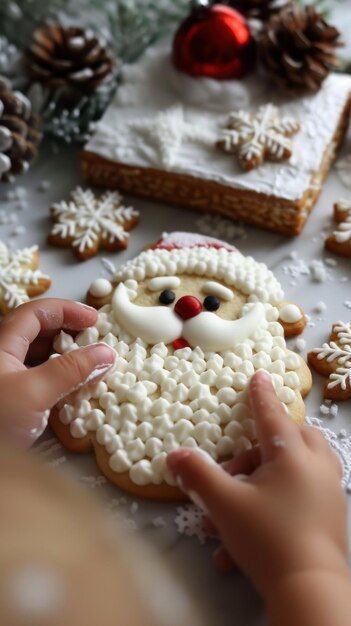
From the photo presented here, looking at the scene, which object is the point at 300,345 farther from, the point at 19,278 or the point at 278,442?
the point at 19,278

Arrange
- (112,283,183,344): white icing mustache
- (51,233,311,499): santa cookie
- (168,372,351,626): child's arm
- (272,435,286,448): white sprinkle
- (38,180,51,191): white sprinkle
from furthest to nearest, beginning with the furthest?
(38,180,51,191): white sprinkle, (112,283,183,344): white icing mustache, (51,233,311,499): santa cookie, (272,435,286,448): white sprinkle, (168,372,351,626): child's arm

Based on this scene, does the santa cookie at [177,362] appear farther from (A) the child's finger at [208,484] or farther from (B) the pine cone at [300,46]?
(B) the pine cone at [300,46]

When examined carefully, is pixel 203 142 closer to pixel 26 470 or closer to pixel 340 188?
pixel 340 188

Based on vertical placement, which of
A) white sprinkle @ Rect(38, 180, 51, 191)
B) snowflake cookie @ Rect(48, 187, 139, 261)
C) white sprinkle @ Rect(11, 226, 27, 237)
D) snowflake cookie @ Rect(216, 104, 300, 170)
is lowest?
white sprinkle @ Rect(11, 226, 27, 237)

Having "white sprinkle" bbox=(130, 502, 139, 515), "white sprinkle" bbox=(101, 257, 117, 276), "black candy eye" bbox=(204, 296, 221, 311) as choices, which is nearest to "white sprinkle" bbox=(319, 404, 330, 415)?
"black candy eye" bbox=(204, 296, 221, 311)

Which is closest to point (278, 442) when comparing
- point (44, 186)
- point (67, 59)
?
point (44, 186)

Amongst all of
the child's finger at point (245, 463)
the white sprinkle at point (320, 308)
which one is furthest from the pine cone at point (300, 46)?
the child's finger at point (245, 463)

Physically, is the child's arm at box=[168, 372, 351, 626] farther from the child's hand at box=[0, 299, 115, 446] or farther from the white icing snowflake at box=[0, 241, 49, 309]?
the white icing snowflake at box=[0, 241, 49, 309]
